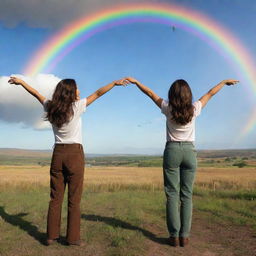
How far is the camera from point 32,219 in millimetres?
6879

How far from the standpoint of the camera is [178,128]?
4789 millimetres

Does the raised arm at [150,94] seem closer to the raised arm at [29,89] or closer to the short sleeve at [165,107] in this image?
the short sleeve at [165,107]

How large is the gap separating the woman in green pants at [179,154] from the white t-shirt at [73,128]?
121cm

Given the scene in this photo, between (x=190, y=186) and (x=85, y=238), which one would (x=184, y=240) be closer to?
(x=190, y=186)

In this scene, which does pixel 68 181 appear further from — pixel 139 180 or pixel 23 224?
pixel 139 180

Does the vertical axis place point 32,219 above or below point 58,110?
below

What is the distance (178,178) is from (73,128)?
1.73 m

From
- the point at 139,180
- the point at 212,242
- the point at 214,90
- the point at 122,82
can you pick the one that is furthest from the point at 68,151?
the point at 139,180

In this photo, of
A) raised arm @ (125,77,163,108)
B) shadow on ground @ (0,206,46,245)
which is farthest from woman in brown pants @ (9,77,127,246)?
shadow on ground @ (0,206,46,245)

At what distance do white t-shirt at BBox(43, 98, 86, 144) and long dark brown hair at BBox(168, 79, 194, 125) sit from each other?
134cm

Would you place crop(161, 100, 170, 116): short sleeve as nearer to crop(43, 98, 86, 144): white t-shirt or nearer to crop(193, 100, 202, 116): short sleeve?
crop(193, 100, 202, 116): short sleeve

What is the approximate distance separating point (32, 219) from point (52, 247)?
232 centimetres

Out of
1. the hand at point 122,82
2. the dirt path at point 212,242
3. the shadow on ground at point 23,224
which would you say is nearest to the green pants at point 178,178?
the dirt path at point 212,242

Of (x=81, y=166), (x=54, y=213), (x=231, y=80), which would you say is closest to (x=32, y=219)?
(x=54, y=213)
